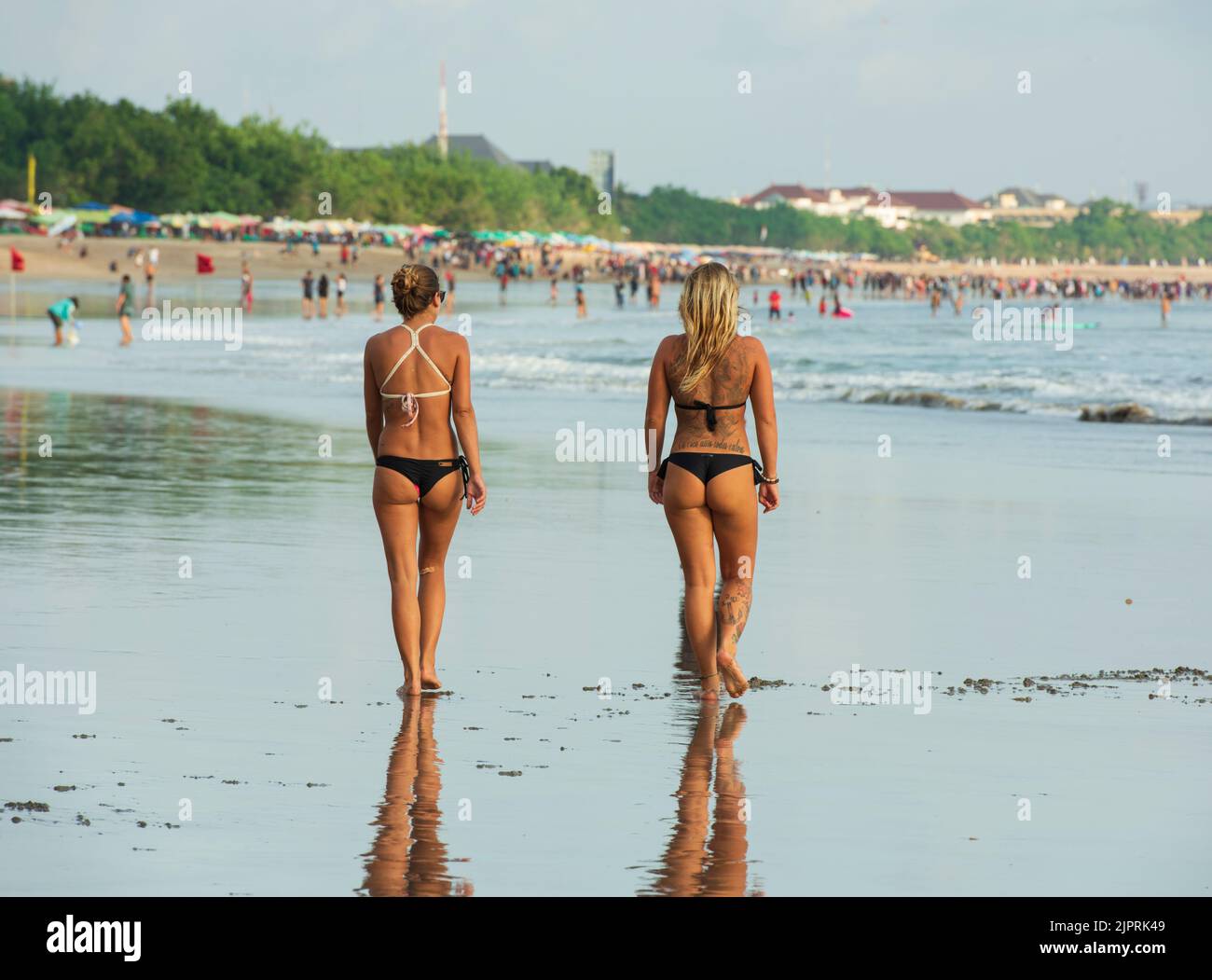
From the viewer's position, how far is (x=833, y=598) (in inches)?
397

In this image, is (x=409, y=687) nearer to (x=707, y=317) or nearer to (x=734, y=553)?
(x=734, y=553)

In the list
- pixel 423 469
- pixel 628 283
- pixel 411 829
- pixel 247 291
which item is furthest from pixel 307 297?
pixel 628 283

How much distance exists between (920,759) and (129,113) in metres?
133

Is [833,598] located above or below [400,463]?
below

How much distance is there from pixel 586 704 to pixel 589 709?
10cm

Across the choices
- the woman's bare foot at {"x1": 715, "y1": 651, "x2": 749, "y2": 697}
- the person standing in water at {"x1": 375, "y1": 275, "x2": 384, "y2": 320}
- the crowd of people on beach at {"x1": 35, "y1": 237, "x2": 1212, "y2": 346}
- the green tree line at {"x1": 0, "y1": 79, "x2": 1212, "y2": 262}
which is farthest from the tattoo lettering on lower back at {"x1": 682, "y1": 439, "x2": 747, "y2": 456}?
the green tree line at {"x1": 0, "y1": 79, "x2": 1212, "y2": 262}

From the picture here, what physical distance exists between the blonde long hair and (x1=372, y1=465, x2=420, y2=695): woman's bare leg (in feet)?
4.09

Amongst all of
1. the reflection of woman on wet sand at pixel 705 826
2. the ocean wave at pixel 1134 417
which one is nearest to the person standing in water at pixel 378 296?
the ocean wave at pixel 1134 417

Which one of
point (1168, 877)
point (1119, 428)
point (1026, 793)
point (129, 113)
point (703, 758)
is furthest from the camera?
point (129, 113)

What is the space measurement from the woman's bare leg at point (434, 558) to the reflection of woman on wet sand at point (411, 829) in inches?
29.2

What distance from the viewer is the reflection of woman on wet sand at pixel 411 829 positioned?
494 cm

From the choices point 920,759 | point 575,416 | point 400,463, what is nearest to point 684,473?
point 400,463

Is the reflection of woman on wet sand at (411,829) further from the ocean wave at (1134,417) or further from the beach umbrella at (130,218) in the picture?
the beach umbrella at (130,218)

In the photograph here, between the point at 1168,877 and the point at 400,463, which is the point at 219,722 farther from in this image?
the point at 1168,877
